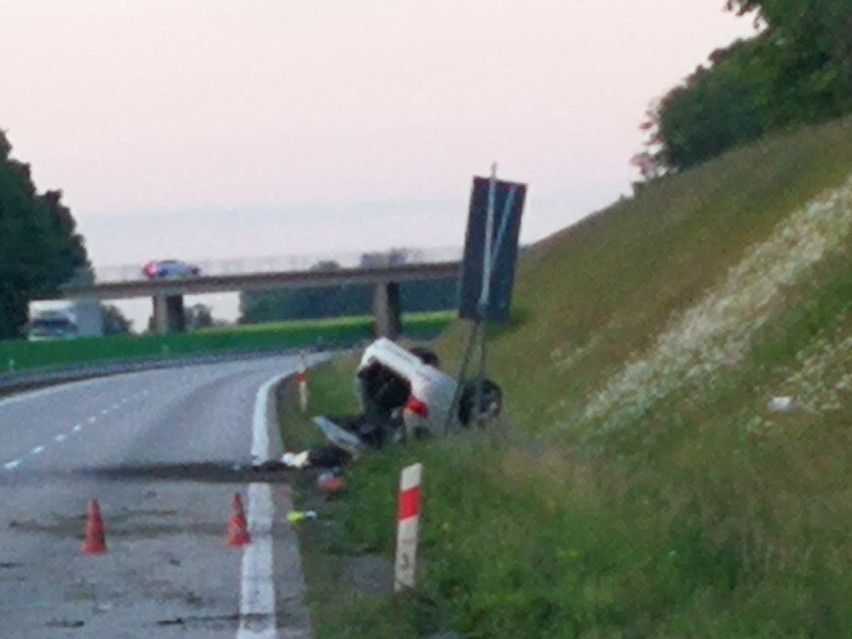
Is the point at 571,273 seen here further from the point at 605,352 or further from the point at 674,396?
the point at 674,396

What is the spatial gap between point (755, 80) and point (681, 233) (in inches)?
513

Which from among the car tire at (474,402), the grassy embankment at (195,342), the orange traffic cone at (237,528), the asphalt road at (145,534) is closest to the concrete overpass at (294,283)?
the grassy embankment at (195,342)

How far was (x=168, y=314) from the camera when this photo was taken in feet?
446

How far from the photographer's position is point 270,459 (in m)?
32.0

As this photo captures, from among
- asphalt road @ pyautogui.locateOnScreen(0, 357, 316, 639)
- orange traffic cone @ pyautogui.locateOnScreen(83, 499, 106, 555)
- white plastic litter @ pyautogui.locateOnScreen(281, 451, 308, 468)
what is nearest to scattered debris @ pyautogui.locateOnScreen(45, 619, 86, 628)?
asphalt road @ pyautogui.locateOnScreen(0, 357, 316, 639)

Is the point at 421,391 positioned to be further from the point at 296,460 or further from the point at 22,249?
the point at 22,249

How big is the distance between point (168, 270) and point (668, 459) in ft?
359

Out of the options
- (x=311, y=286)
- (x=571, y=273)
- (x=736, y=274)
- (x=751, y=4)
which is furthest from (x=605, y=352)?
(x=311, y=286)

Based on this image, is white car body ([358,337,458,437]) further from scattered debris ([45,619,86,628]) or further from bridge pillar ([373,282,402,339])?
bridge pillar ([373,282,402,339])

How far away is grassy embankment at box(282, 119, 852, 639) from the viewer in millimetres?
12211

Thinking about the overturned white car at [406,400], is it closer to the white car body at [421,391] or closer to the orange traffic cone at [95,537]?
the white car body at [421,391]

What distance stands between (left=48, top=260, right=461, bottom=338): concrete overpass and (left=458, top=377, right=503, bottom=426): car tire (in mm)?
91802

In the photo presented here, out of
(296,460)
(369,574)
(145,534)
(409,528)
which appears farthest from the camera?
(296,460)

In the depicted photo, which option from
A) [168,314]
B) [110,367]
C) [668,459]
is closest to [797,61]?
[668,459]
